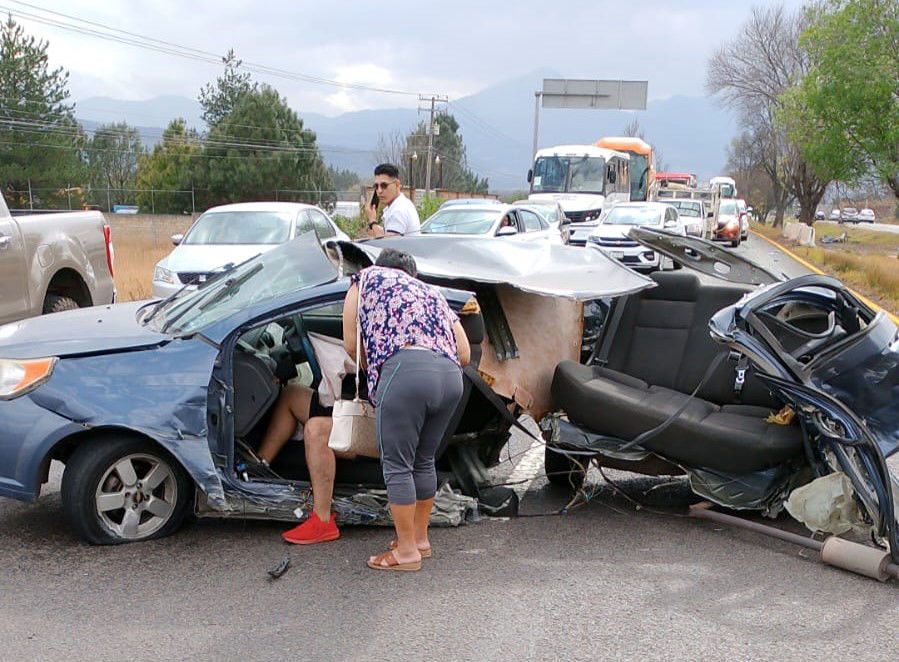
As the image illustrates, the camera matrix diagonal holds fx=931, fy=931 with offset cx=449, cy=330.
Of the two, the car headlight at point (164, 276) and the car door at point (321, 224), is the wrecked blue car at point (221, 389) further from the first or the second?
the car door at point (321, 224)

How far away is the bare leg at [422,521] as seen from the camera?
4.73 meters

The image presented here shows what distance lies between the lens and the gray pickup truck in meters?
8.61

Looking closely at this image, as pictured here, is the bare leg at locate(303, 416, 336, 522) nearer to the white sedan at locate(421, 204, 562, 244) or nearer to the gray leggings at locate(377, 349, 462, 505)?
the gray leggings at locate(377, 349, 462, 505)

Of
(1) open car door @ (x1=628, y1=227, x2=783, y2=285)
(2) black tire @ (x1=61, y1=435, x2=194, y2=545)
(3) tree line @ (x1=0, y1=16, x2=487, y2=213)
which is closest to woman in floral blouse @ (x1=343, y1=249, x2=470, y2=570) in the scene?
(2) black tire @ (x1=61, y1=435, x2=194, y2=545)

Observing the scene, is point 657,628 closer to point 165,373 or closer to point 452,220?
point 165,373

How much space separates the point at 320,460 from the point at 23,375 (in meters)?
1.56

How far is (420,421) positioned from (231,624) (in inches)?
48.8

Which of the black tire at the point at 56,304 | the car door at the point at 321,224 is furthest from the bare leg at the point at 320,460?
the car door at the point at 321,224

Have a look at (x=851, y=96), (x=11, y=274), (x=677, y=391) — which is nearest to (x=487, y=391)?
(x=677, y=391)

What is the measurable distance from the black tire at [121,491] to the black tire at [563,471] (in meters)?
2.31

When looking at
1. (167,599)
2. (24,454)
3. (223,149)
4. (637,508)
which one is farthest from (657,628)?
(223,149)

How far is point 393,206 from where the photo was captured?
879 cm

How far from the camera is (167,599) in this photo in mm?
4207

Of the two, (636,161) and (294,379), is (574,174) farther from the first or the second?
(294,379)
